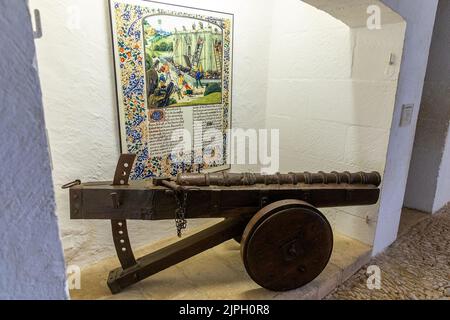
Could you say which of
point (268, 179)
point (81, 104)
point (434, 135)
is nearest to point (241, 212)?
point (268, 179)

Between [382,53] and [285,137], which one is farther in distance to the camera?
[285,137]

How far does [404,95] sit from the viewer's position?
172cm

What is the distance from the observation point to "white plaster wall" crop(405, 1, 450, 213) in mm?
2455

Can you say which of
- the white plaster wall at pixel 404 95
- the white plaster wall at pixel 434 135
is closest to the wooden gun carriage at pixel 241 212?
the white plaster wall at pixel 404 95

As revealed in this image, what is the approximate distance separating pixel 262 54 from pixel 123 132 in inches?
46.8

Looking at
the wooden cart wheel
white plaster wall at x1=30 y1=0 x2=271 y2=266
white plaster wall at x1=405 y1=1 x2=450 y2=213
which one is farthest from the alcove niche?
white plaster wall at x1=405 y1=1 x2=450 y2=213

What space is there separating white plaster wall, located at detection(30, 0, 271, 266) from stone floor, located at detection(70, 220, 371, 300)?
0.59ft

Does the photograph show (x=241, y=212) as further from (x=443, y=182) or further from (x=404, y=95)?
(x=443, y=182)

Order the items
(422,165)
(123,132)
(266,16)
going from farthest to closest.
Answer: (422,165) < (266,16) < (123,132)

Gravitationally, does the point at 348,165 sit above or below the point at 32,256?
below

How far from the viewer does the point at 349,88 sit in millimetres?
1876

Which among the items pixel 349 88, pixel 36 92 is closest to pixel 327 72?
pixel 349 88

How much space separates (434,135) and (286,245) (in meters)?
2.04

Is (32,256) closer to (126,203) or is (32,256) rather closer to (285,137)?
(126,203)
